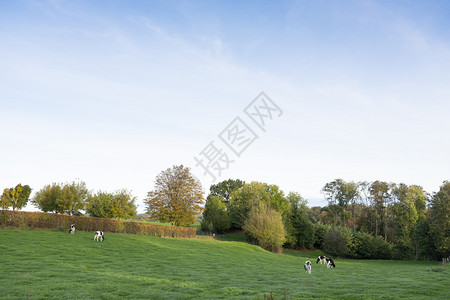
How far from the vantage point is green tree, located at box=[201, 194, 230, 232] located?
85188 mm

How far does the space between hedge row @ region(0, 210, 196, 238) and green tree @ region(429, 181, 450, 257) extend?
44.7m

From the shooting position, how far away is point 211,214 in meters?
87.2

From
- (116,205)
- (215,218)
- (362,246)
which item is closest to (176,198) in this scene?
(116,205)

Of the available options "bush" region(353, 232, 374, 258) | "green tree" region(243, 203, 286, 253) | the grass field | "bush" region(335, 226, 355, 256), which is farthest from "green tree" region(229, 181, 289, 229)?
the grass field

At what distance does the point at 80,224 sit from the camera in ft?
119

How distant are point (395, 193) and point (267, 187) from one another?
106 ft

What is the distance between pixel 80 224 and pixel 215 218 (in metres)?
52.7

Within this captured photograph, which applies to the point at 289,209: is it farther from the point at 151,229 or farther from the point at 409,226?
the point at 151,229

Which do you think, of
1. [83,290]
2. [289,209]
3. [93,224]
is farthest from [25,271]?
[289,209]

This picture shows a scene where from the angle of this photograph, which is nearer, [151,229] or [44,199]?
[151,229]

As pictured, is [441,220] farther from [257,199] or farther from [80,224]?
[80,224]

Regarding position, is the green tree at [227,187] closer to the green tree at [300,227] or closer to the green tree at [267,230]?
the green tree at [300,227]

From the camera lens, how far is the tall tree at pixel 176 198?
2222 inches

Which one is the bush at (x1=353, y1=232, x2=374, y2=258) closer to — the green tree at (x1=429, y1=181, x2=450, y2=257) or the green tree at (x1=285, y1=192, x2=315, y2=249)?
the green tree at (x1=285, y1=192, x2=315, y2=249)
